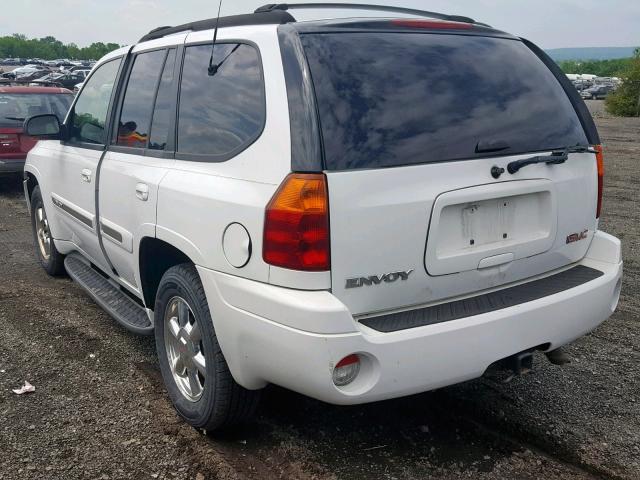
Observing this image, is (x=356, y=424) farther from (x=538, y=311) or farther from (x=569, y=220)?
(x=569, y=220)

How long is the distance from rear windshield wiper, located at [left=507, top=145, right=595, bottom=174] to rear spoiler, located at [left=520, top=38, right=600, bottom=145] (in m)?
0.19

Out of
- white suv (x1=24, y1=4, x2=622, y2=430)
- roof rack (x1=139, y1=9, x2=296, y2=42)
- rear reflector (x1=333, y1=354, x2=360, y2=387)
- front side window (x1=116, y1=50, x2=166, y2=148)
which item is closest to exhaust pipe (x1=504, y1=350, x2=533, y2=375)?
white suv (x1=24, y1=4, x2=622, y2=430)

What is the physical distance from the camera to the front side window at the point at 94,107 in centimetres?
429

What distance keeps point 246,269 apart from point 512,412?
5.62 ft

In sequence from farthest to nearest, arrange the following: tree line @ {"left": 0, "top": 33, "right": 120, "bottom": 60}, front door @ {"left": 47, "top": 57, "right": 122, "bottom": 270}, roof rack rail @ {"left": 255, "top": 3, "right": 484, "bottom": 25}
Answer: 1. tree line @ {"left": 0, "top": 33, "right": 120, "bottom": 60}
2. front door @ {"left": 47, "top": 57, "right": 122, "bottom": 270}
3. roof rack rail @ {"left": 255, "top": 3, "right": 484, "bottom": 25}

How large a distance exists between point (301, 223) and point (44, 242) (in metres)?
4.19

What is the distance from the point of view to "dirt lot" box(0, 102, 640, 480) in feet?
9.68

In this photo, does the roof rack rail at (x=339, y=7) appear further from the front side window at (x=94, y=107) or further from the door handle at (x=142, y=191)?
the front side window at (x=94, y=107)

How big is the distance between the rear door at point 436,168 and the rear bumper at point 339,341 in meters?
0.16

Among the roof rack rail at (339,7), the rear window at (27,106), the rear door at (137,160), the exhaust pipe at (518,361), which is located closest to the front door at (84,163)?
the rear door at (137,160)

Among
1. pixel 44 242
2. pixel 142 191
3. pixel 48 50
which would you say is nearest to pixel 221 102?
pixel 142 191

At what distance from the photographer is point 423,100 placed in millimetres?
2750

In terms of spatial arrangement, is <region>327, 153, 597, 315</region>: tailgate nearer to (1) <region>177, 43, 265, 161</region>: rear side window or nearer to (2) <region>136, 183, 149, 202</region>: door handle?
(1) <region>177, 43, 265, 161</region>: rear side window

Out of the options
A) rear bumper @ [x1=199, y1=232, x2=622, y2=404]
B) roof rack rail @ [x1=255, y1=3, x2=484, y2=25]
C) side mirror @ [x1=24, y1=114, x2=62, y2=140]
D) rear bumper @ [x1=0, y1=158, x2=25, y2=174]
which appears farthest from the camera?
rear bumper @ [x1=0, y1=158, x2=25, y2=174]
